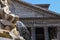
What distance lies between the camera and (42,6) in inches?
1977

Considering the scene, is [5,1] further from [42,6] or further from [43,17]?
[42,6]

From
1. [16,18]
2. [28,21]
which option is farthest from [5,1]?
[28,21]

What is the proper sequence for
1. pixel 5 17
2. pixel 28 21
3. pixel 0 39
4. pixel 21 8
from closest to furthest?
pixel 0 39 → pixel 5 17 → pixel 28 21 → pixel 21 8

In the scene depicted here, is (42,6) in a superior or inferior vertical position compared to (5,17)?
superior

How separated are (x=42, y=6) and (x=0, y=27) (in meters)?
44.2

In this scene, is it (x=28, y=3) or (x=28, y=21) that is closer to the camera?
(x=28, y=21)

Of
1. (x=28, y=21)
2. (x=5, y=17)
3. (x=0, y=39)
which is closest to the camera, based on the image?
(x=0, y=39)

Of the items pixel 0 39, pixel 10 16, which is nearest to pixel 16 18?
pixel 10 16

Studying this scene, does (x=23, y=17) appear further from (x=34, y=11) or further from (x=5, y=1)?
(x=5, y=1)

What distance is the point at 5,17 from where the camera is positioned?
635 cm

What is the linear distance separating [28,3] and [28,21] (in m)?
4.50

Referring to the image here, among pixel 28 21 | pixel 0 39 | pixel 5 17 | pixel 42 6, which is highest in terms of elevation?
pixel 42 6

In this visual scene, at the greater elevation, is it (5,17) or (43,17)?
(43,17)

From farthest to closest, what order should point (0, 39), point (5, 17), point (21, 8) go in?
point (21, 8), point (5, 17), point (0, 39)
